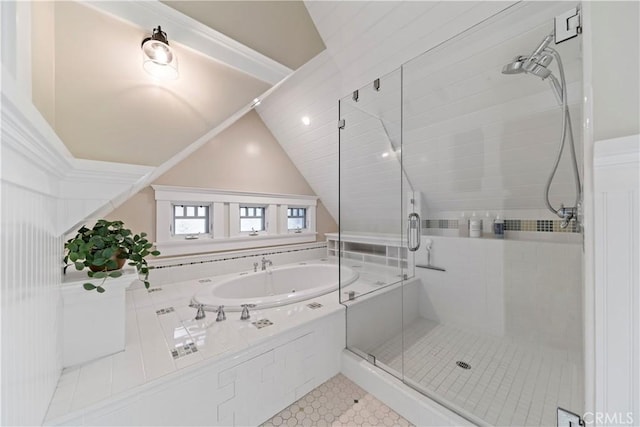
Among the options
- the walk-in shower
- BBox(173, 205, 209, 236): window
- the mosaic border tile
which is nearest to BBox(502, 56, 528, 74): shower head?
the walk-in shower

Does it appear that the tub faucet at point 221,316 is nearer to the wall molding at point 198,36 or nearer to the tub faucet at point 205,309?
the tub faucet at point 205,309

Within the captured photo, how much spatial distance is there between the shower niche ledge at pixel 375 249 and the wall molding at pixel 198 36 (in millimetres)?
1584

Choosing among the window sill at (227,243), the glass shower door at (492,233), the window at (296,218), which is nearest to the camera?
the glass shower door at (492,233)

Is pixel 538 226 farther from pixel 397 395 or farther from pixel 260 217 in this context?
pixel 260 217

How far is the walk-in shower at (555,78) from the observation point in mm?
1359

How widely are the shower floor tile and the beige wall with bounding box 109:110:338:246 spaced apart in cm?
216

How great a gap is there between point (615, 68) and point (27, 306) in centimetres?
175

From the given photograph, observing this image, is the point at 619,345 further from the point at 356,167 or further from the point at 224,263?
the point at 224,263

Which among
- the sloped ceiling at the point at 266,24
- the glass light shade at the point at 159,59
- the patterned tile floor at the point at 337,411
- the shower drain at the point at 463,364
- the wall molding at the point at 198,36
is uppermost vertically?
the sloped ceiling at the point at 266,24

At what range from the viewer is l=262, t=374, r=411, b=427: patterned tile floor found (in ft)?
4.31

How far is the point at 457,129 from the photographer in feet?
6.67

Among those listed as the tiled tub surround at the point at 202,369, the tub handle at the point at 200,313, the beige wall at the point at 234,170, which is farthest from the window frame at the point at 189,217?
the tub handle at the point at 200,313

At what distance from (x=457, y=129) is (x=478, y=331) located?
1.81 meters

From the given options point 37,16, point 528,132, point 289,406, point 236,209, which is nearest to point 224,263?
point 236,209
